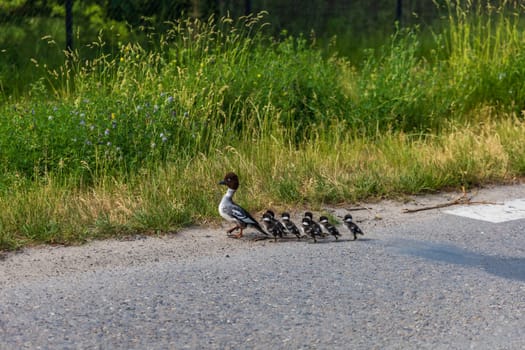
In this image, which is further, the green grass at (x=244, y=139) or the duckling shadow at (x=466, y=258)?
the green grass at (x=244, y=139)

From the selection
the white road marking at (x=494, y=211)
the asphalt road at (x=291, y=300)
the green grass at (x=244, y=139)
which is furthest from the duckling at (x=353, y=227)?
the white road marking at (x=494, y=211)

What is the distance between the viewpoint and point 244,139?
9.04 metres

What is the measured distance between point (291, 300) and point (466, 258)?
1606 mm

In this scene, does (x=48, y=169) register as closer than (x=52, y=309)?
No

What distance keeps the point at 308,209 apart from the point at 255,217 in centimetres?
52

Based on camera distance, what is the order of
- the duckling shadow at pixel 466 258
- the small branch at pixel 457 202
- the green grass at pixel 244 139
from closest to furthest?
the duckling shadow at pixel 466 258 → the green grass at pixel 244 139 → the small branch at pixel 457 202

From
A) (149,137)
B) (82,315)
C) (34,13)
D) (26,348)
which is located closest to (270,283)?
(82,315)

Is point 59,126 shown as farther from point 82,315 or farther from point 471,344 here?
point 471,344

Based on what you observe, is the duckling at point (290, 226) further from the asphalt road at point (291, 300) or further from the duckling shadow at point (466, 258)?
the duckling shadow at point (466, 258)

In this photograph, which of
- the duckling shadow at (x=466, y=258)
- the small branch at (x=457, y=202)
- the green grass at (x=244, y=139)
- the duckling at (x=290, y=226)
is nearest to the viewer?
the duckling shadow at (x=466, y=258)

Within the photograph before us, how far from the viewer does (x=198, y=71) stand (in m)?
9.74

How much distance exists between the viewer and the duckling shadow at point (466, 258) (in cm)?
612

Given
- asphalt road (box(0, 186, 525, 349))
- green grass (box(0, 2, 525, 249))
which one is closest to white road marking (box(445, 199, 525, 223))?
green grass (box(0, 2, 525, 249))

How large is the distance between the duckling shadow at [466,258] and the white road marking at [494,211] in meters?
0.97
